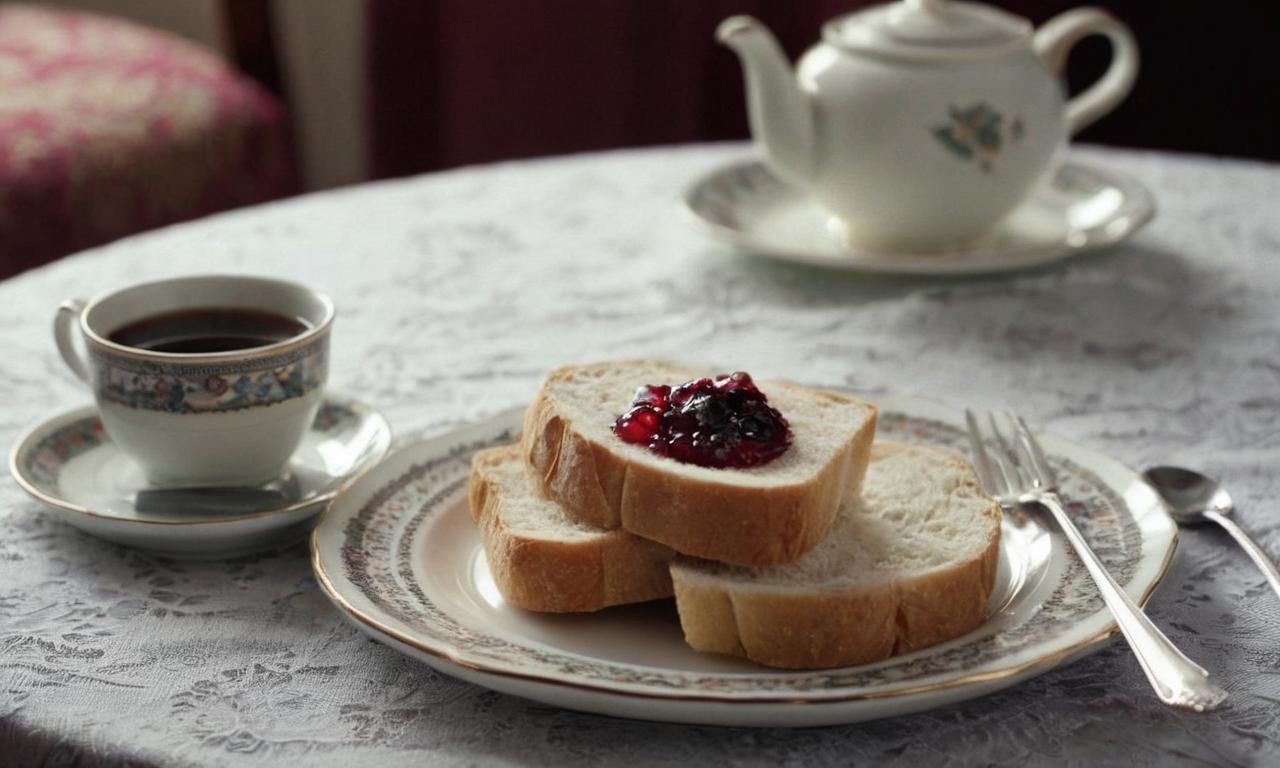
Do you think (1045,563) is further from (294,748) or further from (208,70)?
(208,70)

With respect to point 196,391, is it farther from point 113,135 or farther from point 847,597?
point 113,135

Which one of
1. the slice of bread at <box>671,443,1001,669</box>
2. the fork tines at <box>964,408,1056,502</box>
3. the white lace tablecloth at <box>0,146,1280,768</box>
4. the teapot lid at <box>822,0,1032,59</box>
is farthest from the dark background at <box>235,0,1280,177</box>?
the slice of bread at <box>671,443,1001,669</box>

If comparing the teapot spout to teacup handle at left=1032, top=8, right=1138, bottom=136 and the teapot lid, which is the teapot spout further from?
teacup handle at left=1032, top=8, right=1138, bottom=136

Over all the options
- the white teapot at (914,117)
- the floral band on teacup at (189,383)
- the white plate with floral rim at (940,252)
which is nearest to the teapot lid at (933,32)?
the white teapot at (914,117)

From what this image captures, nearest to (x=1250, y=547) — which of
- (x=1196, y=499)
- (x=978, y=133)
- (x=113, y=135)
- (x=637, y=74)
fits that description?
(x=1196, y=499)

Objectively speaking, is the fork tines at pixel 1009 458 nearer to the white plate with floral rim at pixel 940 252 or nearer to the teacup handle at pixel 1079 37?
the white plate with floral rim at pixel 940 252

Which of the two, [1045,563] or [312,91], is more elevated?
[1045,563]

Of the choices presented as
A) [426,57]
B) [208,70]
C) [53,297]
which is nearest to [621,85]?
[426,57]
